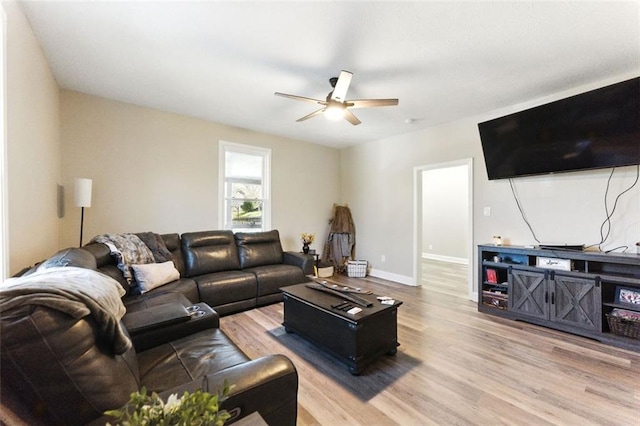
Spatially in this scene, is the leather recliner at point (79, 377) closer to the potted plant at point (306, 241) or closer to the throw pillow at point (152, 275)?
the throw pillow at point (152, 275)

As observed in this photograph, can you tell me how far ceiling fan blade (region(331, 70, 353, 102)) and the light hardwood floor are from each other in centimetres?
239

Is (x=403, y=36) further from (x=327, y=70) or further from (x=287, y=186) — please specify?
(x=287, y=186)

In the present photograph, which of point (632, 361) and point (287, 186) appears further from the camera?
point (287, 186)

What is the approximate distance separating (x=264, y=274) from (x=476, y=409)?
2.58 metres

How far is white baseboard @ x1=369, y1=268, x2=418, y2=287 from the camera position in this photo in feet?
15.2

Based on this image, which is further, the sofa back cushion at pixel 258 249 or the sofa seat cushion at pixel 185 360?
the sofa back cushion at pixel 258 249

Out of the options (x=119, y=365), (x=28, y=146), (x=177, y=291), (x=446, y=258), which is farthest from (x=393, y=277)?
(x=28, y=146)

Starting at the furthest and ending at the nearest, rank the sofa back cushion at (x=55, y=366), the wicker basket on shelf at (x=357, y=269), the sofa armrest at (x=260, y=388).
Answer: the wicker basket on shelf at (x=357, y=269) < the sofa armrest at (x=260, y=388) < the sofa back cushion at (x=55, y=366)

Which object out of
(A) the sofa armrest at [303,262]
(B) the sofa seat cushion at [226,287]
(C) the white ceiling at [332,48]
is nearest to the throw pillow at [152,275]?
(B) the sofa seat cushion at [226,287]

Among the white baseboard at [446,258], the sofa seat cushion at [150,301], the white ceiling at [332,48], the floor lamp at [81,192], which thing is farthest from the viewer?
the white baseboard at [446,258]

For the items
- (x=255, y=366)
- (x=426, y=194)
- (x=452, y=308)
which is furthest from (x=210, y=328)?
(x=426, y=194)

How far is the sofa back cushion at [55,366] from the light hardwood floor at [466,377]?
3.85 feet

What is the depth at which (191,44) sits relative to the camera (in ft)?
7.45

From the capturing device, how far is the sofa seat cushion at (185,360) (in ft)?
4.33
